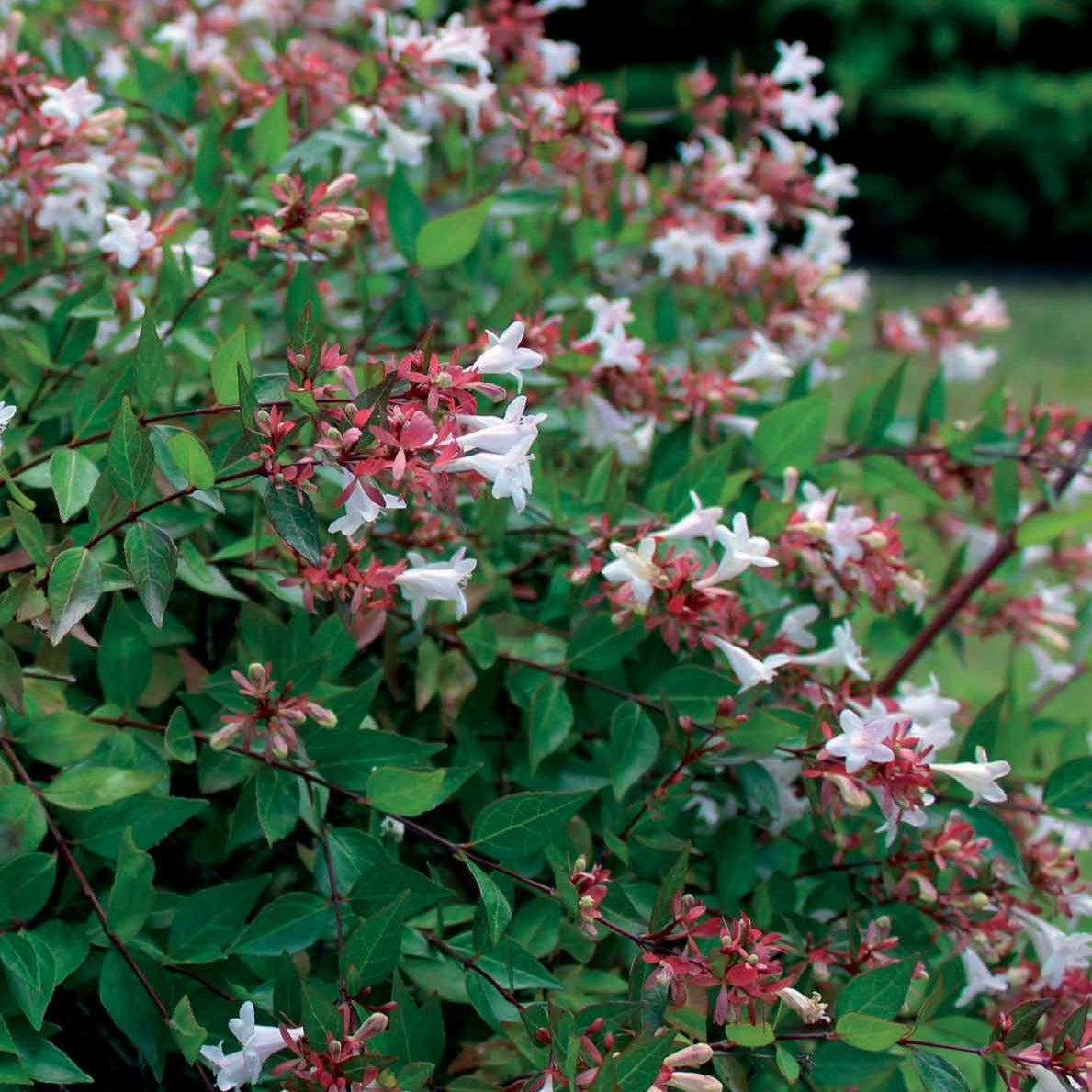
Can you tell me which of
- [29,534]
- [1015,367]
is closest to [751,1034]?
[29,534]

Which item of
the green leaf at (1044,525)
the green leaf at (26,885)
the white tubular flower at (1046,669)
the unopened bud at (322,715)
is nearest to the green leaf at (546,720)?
the unopened bud at (322,715)

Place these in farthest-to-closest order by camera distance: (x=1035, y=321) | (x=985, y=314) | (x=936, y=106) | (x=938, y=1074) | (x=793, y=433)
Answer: (x=936, y=106) < (x=1035, y=321) < (x=985, y=314) < (x=793, y=433) < (x=938, y=1074)

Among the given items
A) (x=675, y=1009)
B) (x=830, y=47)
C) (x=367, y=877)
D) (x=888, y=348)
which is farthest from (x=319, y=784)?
(x=830, y=47)

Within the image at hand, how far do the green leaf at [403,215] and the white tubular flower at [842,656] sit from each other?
0.67m

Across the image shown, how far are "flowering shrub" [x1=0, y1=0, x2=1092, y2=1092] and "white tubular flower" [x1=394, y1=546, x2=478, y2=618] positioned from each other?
12 millimetres

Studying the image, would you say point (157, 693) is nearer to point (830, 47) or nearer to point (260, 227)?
point (260, 227)

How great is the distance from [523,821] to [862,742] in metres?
0.30

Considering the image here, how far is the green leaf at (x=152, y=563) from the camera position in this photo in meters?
1.08

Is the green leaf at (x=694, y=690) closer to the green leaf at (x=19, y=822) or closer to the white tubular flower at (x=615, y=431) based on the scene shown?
the white tubular flower at (x=615, y=431)

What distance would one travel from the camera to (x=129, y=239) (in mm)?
1474

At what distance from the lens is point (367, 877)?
121 centimetres

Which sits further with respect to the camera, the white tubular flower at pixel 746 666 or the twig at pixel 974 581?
the twig at pixel 974 581

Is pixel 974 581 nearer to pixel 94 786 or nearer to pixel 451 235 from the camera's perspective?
pixel 451 235

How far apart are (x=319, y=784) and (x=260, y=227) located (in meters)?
0.53
